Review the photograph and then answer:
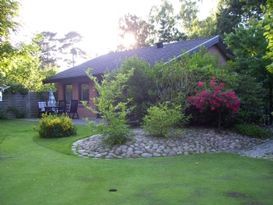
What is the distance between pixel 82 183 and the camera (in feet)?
22.3

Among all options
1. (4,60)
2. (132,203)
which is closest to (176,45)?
(4,60)

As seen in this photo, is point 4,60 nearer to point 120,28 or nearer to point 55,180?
point 55,180

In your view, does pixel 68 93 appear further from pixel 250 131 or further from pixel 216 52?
pixel 250 131

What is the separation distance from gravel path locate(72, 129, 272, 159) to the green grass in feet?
1.92

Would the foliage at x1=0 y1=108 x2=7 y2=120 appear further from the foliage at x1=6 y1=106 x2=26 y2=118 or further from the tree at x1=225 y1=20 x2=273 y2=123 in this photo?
the tree at x1=225 y1=20 x2=273 y2=123

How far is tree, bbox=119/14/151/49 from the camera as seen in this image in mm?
43531

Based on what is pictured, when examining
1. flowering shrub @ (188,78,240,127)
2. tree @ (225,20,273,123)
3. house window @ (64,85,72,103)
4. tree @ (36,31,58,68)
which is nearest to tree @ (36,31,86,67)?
tree @ (36,31,58,68)

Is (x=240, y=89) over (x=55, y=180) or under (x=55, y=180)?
over

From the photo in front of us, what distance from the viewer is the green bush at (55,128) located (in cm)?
1280

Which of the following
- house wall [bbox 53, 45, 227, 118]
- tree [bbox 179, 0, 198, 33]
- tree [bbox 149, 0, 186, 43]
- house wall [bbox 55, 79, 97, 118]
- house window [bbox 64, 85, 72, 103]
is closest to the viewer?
house wall [bbox 53, 45, 227, 118]

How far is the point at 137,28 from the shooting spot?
43.9 meters

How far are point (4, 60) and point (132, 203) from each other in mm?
3648

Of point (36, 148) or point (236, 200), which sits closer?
point (236, 200)

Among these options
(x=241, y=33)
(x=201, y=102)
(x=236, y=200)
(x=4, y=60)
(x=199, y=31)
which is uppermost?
(x=199, y=31)
